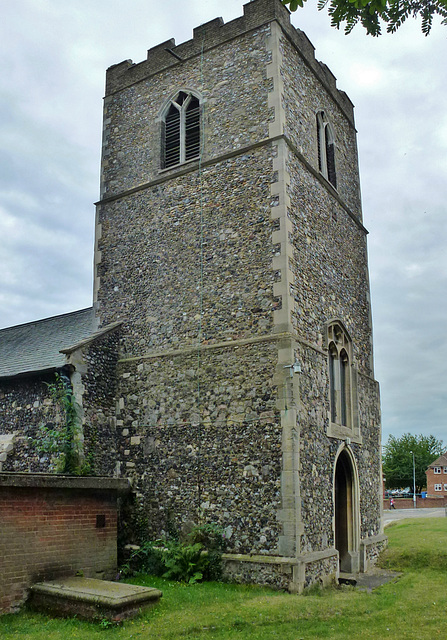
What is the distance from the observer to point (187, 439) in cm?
1323

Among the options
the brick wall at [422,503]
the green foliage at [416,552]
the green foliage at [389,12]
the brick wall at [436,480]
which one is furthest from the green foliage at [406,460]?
the green foliage at [389,12]

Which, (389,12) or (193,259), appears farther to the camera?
(193,259)

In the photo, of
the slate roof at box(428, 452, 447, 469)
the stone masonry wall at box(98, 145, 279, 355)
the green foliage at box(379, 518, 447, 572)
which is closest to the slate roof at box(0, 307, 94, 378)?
the stone masonry wall at box(98, 145, 279, 355)

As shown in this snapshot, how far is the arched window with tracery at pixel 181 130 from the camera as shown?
15.9 meters

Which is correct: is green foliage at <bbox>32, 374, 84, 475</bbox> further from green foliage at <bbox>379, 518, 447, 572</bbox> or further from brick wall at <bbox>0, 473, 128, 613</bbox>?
green foliage at <bbox>379, 518, 447, 572</bbox>

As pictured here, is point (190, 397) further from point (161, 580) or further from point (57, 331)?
point (57, 331)

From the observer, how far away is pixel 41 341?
1742 cm

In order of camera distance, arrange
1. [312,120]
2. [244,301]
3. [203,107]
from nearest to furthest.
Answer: [244,301]
[203,107]
[312,120]

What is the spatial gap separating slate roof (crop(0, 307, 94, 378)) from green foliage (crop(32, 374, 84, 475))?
60 cm

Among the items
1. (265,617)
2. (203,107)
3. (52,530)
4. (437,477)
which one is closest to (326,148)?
(203,107)

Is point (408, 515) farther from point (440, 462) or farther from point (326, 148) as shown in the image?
point (440, 462)

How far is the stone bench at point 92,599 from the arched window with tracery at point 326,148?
11.8 meters

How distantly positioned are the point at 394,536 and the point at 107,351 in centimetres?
1167

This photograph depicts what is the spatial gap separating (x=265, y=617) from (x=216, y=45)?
13.8 metres
